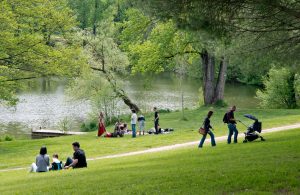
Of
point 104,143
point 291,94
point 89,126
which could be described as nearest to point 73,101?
point 89,126

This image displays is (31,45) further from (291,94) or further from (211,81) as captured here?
(291,94)

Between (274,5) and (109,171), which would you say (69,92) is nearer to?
(109,171)

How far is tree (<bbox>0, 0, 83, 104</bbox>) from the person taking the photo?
965 inches

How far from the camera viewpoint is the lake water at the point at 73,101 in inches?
1574

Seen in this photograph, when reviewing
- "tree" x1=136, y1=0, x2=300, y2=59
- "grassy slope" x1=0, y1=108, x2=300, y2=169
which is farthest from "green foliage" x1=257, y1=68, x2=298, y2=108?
"tree" x1=136, y1=0, x2=300, y2=59

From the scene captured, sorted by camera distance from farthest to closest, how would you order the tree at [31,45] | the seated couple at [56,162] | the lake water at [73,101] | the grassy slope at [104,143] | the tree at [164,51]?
the lake water at [73,101] → the tree at [164,51] → the tree at [31,45] → the grassy slope at [104,143] → the seated couple at [56,162]

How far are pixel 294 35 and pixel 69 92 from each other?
72.3ft

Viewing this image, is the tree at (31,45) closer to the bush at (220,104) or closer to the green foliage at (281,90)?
the bush at (220,104)

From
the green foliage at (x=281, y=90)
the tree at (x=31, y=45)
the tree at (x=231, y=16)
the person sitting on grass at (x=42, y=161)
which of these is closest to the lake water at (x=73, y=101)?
the tree at (x=31, y=45)

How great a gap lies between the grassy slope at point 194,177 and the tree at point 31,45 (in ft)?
31.5

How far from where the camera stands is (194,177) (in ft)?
37.2

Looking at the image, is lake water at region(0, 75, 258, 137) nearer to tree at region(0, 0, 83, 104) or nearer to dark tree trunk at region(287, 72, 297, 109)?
tree at region(0, 0, 83, 104)

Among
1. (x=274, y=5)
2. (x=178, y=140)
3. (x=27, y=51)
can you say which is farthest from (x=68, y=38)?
(x=274, y=5)

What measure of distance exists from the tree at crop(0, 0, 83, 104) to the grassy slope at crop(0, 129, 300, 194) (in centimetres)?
960
